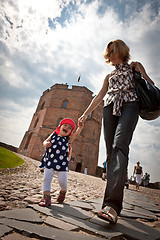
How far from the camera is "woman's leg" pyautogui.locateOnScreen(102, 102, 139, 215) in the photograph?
157 centimetres

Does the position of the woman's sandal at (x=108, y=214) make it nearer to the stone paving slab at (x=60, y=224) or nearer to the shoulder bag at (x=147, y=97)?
the stone paving slab at (x=60, y=224)

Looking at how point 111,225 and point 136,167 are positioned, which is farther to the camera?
point 136,167

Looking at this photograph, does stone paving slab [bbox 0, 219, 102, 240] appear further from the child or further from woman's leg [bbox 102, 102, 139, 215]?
the child

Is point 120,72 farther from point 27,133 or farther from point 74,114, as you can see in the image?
point 27,133

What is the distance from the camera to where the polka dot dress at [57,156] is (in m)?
2.22

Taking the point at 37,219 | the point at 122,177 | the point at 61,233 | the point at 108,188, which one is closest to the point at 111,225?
the point at 108,188

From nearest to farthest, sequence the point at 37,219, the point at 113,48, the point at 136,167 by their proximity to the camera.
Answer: the point at 37,219 < the point at 113,48 < the point at 136,167

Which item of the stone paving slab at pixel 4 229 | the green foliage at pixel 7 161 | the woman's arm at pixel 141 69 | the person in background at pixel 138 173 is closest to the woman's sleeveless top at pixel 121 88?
the woman's arm at pixel 141 69

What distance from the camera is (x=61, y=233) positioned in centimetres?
113

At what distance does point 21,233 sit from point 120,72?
209 cm

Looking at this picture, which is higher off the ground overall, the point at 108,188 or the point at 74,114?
the point at 74,114

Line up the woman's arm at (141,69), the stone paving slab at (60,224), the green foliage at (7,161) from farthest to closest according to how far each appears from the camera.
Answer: the green foliage at (7,161) < the woman's arm at (141,69) < the stone paving slab at (60,224)

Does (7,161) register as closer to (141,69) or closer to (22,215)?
(22,215)

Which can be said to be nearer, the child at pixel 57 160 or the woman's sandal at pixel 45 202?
the woman's sandal at pixel 45 202
